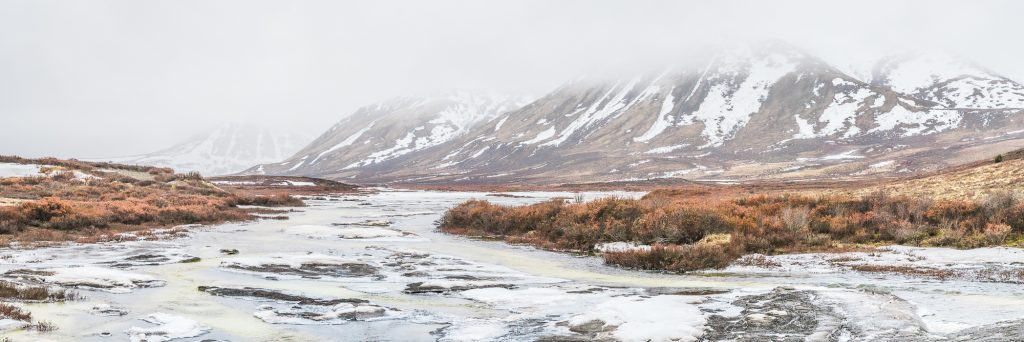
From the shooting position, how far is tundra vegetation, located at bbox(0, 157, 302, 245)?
87.3 feet

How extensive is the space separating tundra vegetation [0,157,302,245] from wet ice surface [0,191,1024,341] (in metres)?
5.66

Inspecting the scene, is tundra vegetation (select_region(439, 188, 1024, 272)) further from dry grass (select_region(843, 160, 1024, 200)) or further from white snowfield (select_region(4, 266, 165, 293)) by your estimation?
white snowfield (select_region(4, 266, 165, 293))

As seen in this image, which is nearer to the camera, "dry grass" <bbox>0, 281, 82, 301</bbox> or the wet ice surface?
the wet ice surface

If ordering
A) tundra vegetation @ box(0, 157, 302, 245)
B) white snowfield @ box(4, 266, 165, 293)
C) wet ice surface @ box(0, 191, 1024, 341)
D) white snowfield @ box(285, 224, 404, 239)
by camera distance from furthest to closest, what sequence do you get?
1. white snowfield @ box(285, 224, 404, 239)
2. tundra vegetation @ box(0, 157, 302, 245)
3. white snowfield @ box(4, 266, 165, 293)
4. wet ice surface @ box(0, 191, 1024, 341)

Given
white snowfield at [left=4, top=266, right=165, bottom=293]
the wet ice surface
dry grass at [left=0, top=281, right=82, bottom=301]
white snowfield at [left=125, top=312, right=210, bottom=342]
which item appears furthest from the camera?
white snowfield at [left=4, top=266, right=165, bottom=293]

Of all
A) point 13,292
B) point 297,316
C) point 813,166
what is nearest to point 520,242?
point 297,316

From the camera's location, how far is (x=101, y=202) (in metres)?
34.9

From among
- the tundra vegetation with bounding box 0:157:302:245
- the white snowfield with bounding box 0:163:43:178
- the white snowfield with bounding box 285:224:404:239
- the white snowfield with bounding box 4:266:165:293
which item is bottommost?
the white snowfield with bounding box 285:224:404:239

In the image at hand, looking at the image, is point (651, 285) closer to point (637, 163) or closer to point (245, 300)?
point (245, 300)

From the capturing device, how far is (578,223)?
28.0 meters

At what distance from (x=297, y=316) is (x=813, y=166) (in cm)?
14986

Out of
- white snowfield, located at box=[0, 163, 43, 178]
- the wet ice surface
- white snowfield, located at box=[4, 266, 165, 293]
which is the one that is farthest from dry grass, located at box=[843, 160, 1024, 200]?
white snowfield, located at box=[0, 163, 43, 178]

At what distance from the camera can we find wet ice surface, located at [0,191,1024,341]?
1045cm

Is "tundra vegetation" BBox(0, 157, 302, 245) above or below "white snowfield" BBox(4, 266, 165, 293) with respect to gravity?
above
